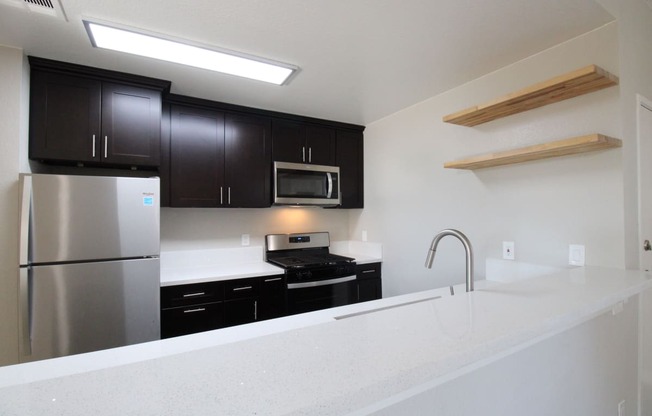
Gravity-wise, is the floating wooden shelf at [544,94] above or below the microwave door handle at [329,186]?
above

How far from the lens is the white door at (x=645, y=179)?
1.69 metres

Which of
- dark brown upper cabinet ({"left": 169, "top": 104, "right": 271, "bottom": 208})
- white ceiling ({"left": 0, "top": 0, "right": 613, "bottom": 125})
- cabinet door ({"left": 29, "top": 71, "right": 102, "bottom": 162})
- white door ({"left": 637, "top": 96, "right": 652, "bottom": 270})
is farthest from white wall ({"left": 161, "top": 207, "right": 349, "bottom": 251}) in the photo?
white door ({"left": 637, "top": 96, "right": 652, "bottom": 270})

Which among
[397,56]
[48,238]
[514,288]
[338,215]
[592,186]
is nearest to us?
[514,288]

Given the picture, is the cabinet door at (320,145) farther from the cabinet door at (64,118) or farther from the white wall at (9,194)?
the white wall at (9,194)

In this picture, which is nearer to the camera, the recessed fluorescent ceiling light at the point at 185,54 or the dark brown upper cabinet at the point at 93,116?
the recessed fluorescent ceiling light at the point at 185,54

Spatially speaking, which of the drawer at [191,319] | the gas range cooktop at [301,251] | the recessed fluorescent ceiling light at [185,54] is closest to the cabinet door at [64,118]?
the recessed fluorescent ceiling light at [185,54]

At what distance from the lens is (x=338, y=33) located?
1691 millimetres

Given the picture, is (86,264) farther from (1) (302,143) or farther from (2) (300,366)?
(1) (302,143)

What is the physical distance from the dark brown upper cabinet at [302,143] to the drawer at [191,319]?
1530 mm

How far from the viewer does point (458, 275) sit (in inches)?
94.7

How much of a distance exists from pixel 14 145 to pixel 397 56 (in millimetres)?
2454

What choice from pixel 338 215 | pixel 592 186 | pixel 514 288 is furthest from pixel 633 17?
pixel 338 215

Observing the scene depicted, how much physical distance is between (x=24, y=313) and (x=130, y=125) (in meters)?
1.37

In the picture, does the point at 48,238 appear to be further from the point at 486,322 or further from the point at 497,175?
the point at 497,175
